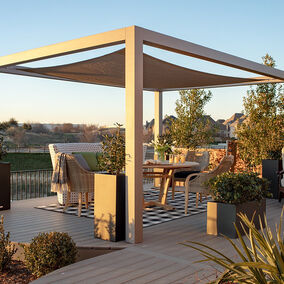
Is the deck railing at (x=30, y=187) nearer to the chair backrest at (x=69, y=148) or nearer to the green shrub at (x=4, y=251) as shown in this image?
the chair backrest at (x=69, y=148)

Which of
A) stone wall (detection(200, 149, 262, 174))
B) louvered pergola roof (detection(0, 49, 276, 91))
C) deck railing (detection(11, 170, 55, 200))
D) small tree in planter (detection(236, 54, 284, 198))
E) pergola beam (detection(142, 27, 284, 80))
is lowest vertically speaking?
deck railing (detection(11, 170, 55, 200))

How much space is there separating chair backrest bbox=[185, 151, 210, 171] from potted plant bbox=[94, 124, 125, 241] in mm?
3772

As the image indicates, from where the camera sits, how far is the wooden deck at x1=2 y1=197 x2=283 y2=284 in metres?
3.69

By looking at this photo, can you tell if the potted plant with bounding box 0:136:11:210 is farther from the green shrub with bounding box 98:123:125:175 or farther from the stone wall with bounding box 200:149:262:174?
the stone wall with bounding box 200:149:262:174

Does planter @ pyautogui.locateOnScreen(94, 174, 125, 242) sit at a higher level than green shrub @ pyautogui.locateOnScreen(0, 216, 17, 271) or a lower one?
higher

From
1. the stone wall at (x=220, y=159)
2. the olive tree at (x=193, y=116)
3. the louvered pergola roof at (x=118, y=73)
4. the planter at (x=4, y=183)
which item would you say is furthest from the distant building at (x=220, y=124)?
the planter at (x=4, y=183)

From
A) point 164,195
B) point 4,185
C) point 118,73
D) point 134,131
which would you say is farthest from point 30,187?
point 134,131

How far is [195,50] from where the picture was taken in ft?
17.5

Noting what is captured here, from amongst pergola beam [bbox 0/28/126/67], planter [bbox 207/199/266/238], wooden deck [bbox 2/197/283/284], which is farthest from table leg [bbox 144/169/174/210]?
pergola beam [bbox 0/28/126/67]

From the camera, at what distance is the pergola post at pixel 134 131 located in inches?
186

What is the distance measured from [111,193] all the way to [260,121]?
6118 millimetres

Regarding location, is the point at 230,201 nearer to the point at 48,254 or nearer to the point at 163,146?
the point at 163,146

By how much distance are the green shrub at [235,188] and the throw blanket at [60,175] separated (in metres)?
2.44

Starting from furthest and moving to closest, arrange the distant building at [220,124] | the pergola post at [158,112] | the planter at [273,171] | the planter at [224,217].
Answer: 1. the distant building at [220,124]
2. the pergola post at [158,112]
3. the planter at [273,171]
4. the planter at [224,217]
